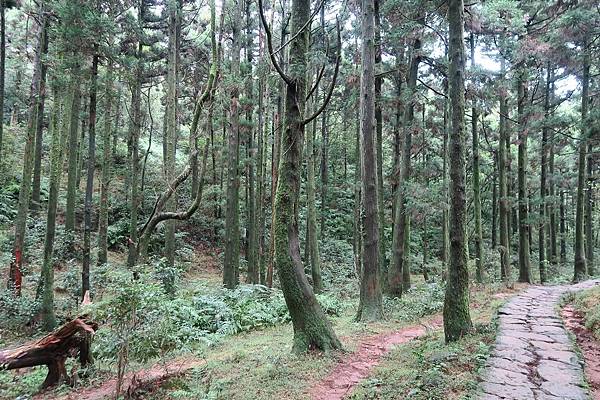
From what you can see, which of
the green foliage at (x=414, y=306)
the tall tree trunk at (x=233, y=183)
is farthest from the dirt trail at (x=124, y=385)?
the tall tree trunk at (x=233, y=183)

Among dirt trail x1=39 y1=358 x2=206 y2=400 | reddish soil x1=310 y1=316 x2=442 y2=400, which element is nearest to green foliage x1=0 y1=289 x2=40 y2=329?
dirt trail x1=39 y1=358 x2=206 y2=400

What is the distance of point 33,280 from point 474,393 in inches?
542

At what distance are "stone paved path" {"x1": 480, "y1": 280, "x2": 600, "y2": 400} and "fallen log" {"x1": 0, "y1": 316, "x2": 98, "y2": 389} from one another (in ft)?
18.8

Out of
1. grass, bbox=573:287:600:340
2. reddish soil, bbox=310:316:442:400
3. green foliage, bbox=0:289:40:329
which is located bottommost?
green foliage, bbox=0:289:40:329

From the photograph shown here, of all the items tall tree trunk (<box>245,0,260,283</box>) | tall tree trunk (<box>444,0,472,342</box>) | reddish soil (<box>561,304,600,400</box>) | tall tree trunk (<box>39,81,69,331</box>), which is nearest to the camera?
reddish soil (<box>561,304,600,400</box>)

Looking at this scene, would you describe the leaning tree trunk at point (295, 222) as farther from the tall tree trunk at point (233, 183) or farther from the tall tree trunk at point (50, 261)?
the tall tree trunk at point (50, 261)

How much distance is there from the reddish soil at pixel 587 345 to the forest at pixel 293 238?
0.16 ft

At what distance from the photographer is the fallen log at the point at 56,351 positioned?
555 cm

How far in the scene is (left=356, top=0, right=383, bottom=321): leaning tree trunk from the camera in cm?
844

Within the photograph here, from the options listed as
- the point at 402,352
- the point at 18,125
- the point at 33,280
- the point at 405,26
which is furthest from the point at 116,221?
the point at 402,352

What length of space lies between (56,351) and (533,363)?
691 centimetres

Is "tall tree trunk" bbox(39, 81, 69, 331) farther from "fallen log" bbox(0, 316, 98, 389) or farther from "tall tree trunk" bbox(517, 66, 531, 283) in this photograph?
"tall tree trunk" bbox(517, 66, 531, 283)

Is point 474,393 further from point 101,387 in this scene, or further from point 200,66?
point 200,66

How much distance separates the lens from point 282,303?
422 inches
